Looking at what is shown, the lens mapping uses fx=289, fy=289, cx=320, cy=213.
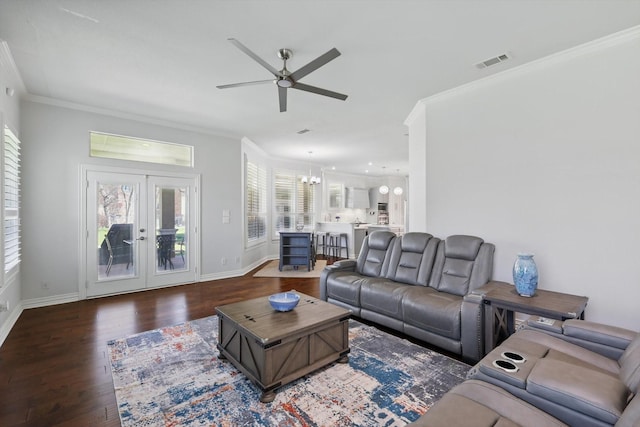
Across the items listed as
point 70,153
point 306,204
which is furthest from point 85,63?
point 306,204

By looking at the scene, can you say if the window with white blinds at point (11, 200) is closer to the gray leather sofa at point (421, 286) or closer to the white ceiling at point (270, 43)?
the white ceiling at point (270, 43)

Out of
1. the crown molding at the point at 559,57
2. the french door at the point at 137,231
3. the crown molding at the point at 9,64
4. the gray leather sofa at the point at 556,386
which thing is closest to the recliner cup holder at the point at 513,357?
the gray leather sofa at the point at 556,386

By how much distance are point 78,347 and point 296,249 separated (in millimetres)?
4537

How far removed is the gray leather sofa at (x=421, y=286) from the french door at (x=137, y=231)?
3.06m

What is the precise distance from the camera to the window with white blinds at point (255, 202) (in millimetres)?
6980

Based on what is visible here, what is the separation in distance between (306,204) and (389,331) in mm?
6440

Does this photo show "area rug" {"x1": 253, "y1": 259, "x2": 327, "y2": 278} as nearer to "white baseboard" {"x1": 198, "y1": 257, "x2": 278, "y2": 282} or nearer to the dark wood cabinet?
the dark wood cabinet

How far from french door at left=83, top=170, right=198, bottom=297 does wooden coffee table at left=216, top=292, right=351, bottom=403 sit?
320 centimetres

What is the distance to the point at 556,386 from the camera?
1363mm

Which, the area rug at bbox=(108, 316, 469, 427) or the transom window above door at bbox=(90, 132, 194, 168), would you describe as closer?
the area rug at bbox=(108, 316, 469, 427)

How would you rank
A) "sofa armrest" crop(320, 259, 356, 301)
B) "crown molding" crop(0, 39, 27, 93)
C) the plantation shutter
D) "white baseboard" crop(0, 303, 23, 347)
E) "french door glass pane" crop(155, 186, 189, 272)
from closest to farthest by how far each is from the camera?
"crown molding" crop(0, 39, 27, 93), "white baseboard" crop(0, 303, 23, 347), "sofa armrest" crop(320, 259, 356, 301), "french door glass pane" crop(155, 186, 189, 272), the plantation shutter

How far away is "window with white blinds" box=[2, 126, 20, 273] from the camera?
3.25 meters

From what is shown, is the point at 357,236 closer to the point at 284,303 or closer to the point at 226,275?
the point at 226,275

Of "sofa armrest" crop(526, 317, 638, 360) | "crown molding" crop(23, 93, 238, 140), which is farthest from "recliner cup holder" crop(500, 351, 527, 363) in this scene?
"crown molding" crop(23, 93, 238, 140)
